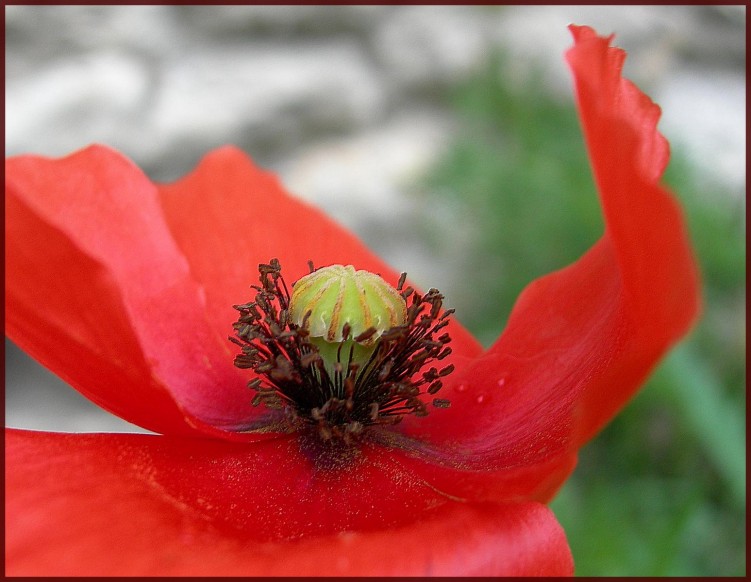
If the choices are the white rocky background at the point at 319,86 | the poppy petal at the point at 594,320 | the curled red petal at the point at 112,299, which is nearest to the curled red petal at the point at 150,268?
the curled red petal at the point at 112,299

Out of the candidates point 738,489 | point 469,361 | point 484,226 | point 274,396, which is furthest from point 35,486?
point 484,226

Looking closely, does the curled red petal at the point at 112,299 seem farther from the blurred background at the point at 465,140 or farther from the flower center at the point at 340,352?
the blurred background at the point at 465,140

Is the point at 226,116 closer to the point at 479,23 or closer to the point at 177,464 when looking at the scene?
the point at 479,23

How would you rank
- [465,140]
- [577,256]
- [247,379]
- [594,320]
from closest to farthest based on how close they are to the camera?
[594,320] → [247,379] → [577,256] → [465,140]

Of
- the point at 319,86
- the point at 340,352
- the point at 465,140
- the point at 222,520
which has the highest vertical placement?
the point at 319,86

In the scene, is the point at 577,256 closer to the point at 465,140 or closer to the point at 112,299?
the point at 465,140

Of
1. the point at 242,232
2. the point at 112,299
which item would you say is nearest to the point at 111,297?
the point at 112,299

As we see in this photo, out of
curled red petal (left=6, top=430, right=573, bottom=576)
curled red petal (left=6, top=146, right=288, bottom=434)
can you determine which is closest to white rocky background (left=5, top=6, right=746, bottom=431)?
curled red petal (left=6, top=146, right=288, bottom=434)
